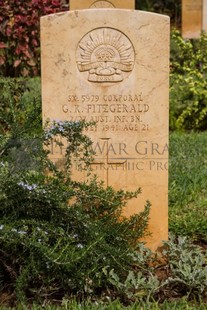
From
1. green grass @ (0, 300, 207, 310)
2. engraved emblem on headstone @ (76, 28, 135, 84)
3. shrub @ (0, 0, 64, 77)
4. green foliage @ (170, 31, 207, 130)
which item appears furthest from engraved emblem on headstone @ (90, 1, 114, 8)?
green grass @ (0, 300, 207, 310)

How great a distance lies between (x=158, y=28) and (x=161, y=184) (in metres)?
0.86

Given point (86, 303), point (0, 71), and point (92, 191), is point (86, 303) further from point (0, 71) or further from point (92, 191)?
point (0, 71)

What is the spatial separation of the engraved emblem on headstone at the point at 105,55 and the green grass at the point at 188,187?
1110mm

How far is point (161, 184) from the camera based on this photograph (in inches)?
169

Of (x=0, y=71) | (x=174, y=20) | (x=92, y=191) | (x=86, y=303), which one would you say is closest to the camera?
(x=86, y=303)

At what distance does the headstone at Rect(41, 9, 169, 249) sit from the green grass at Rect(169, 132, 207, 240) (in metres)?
0.47

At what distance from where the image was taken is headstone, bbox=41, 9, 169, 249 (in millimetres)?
4117

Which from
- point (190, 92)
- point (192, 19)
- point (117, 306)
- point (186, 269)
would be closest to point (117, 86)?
point (186, 269)

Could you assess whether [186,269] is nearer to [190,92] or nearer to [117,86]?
[117,86]

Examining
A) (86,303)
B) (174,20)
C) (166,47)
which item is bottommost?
(86,303)

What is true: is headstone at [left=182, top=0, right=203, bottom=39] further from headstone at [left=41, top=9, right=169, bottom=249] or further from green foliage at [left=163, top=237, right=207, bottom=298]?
green foliage at [left=163, top=237, right=207, bottom=298]

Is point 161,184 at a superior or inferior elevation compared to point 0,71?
inferior

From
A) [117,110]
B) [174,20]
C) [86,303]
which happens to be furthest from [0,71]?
[174,20]

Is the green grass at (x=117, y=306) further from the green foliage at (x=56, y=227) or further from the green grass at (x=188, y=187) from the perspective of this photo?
the green grass at (x=188, y=187)
